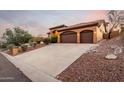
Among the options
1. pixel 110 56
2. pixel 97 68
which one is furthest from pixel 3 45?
pixel 110 56

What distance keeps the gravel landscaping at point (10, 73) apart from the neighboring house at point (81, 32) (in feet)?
3.73

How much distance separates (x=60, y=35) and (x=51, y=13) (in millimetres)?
593

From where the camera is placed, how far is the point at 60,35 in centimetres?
458

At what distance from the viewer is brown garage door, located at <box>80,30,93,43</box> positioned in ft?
14.4

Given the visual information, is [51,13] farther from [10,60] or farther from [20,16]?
[10,60]

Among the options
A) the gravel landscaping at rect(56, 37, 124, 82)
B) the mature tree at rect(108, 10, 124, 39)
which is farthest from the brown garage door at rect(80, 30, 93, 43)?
the mature tree at rect(108, 10, 124, 39)

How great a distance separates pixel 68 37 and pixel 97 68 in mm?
992

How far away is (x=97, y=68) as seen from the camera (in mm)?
4184

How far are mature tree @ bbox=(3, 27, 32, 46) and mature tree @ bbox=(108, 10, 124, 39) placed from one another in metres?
1.87

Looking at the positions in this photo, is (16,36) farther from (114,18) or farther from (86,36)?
(114,18)

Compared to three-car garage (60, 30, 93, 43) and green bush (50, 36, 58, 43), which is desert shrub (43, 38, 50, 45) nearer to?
green bush (50, 36, 58, 43)
